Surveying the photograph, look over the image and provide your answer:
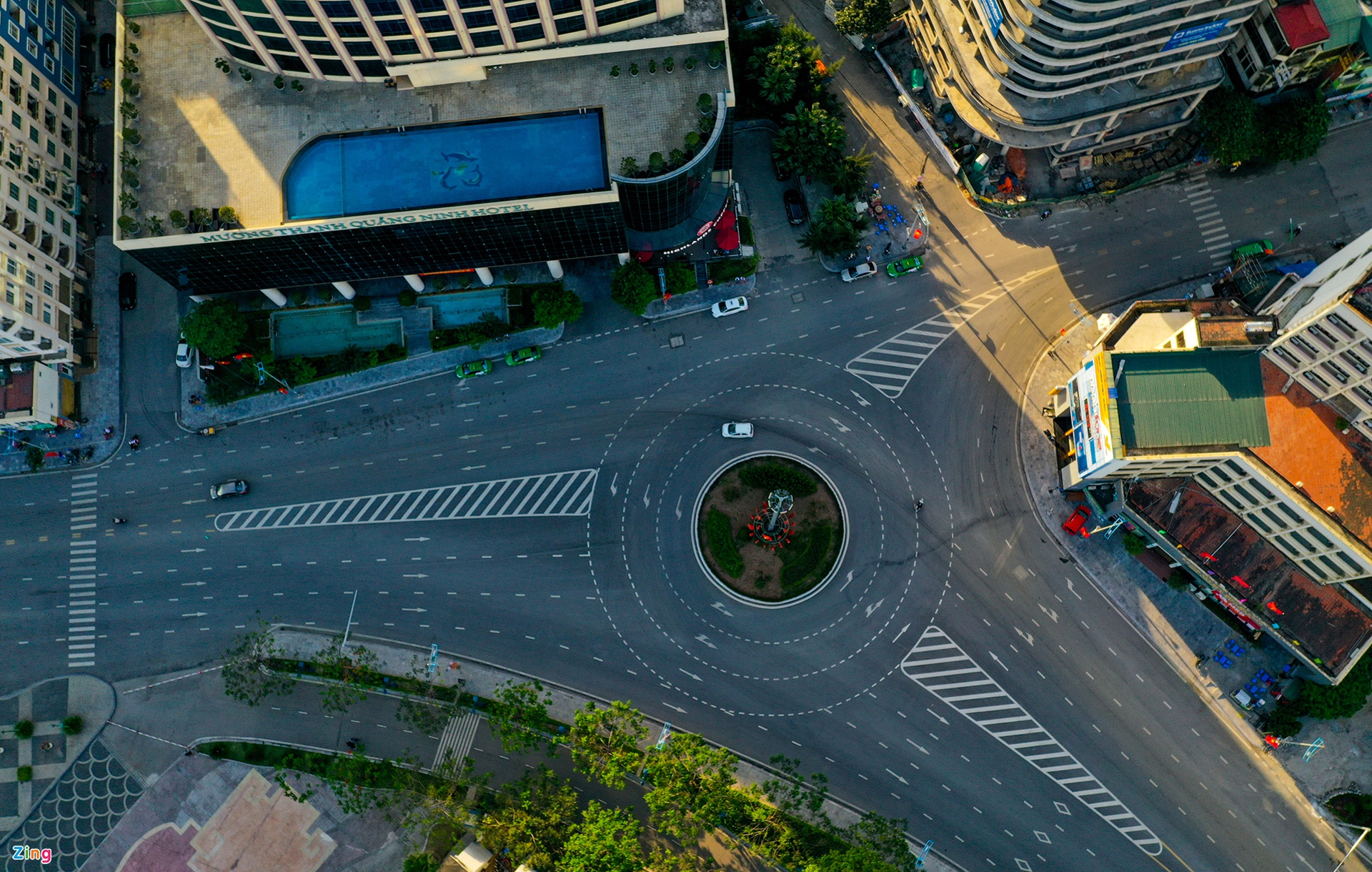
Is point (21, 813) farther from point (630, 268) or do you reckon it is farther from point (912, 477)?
point (912, 477)

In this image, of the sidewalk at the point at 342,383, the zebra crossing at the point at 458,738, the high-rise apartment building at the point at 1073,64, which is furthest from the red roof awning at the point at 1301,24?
the zebra crossing at the point at 458,738

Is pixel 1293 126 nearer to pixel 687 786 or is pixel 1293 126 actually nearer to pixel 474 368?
pixel 474 368

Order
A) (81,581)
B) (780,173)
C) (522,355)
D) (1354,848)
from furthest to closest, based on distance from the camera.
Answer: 1. (780,173)
2. (522,355)
3. (81,581)
4. (1354,848)

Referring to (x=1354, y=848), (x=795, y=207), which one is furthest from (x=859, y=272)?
(x=1354, y=848)

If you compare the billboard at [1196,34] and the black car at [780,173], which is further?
the black car at [780,173]

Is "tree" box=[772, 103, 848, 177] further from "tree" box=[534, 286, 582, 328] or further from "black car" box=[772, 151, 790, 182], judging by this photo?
"tree" box=[534, 286, 582, 328]

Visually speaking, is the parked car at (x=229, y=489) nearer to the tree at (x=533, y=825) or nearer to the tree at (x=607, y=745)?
the tree at (x=533, y=825)
